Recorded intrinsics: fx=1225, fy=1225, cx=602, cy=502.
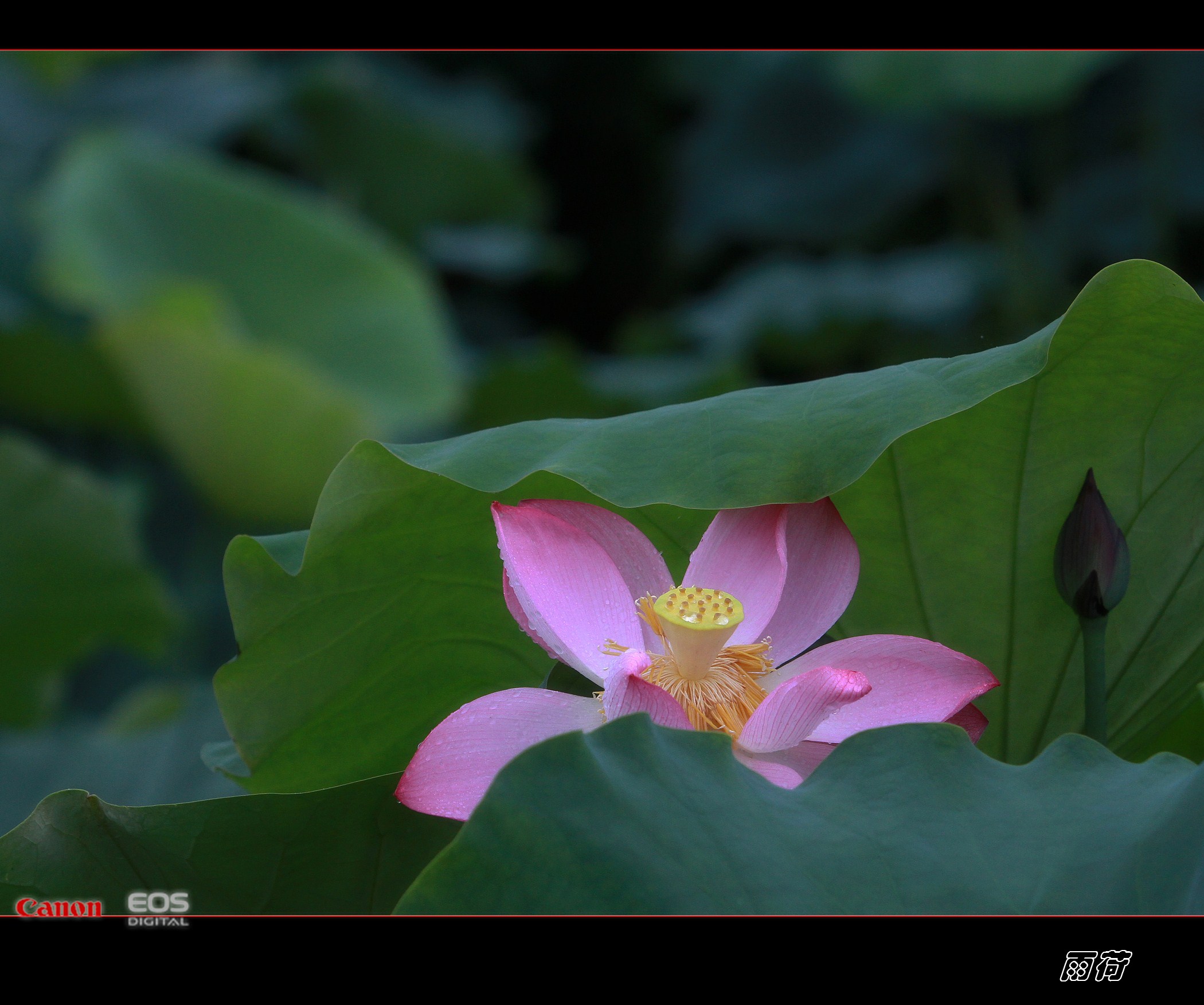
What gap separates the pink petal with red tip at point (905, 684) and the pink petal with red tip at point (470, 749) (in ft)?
0.29

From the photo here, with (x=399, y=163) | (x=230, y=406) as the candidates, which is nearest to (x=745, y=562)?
(x=230, y=406)

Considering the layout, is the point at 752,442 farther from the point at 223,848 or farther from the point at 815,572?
the point at 223,848

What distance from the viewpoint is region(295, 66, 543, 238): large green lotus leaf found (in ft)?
12.6

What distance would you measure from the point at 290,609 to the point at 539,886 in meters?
0.17

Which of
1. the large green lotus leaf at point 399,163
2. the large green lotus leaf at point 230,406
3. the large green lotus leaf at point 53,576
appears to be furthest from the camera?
Result: the large green lotus leaf at point 399,163

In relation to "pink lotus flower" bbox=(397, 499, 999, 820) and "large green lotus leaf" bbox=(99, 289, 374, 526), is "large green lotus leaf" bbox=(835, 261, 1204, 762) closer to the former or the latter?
"pink lotus flower" bbox=(397, 499, 999, 820)

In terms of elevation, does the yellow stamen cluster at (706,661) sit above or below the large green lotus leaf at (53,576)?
above

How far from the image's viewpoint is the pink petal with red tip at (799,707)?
33 centimetres

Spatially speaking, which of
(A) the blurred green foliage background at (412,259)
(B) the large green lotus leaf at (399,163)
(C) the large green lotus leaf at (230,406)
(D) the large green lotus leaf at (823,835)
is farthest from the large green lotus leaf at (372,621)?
(B) the large green lotus leaf at (399,163)

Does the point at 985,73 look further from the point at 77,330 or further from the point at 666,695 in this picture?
the point at 666,695

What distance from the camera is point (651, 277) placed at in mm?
4812

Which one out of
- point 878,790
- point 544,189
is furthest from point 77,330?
point 878,790

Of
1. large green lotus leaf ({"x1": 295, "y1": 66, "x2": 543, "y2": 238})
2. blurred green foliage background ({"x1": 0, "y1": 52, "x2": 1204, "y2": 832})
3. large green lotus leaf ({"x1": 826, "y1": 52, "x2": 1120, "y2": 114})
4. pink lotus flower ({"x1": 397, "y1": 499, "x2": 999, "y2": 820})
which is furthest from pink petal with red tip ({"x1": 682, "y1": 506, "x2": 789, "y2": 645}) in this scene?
large green lotus leaf ({"x1": 295, "y1": 66, "x2": 543, "y2": 238})

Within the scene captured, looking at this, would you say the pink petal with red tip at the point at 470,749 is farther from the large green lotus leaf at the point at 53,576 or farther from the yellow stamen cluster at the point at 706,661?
the large green lotus leaf at the point at 53,576
